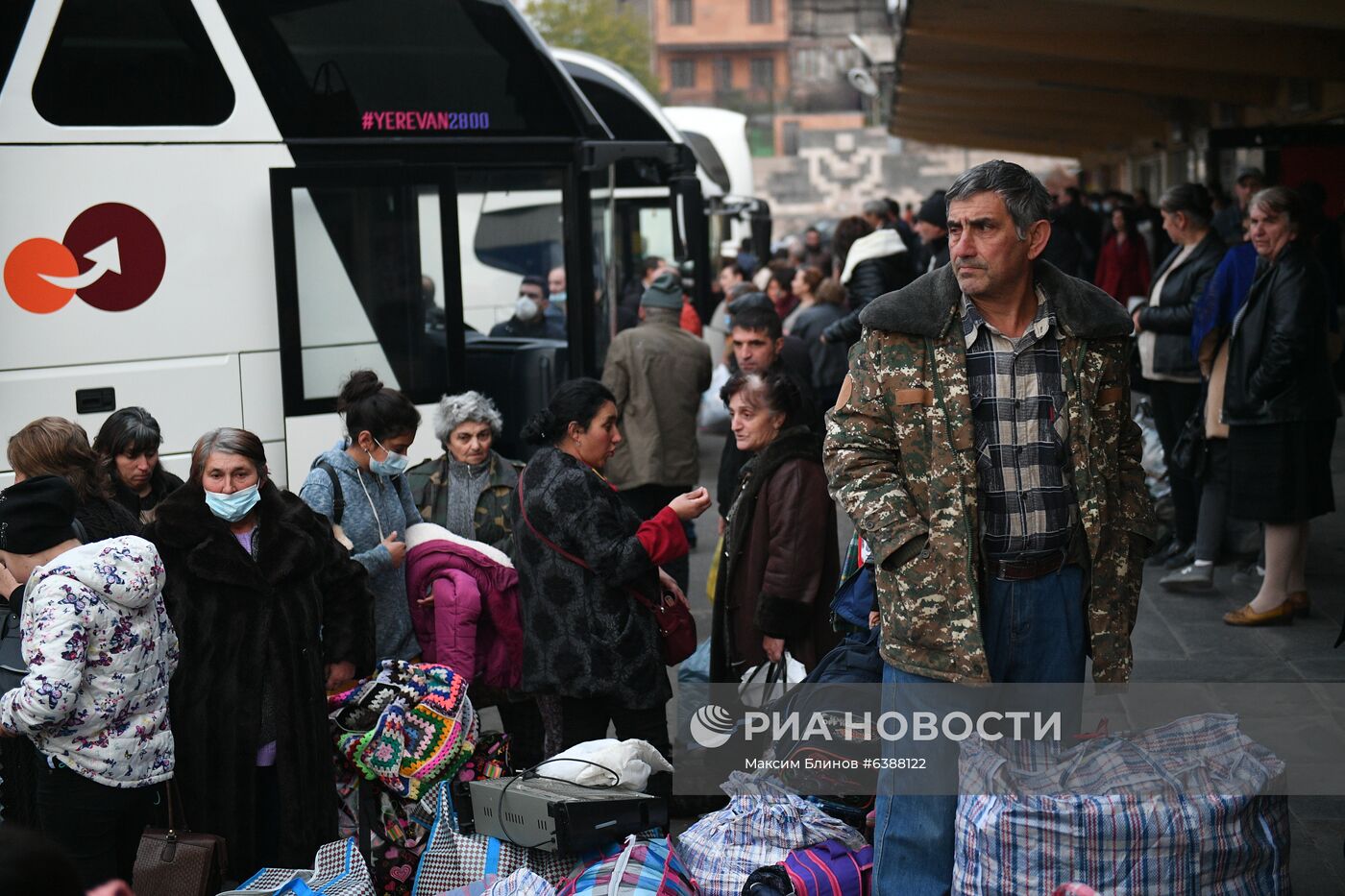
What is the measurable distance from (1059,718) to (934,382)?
3.14ft

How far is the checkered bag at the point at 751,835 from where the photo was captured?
4332mm

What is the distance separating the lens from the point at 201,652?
4.87 metres

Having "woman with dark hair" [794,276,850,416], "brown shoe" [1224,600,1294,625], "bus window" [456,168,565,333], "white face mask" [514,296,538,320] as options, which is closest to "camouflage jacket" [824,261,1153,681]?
"brown shoe" [1224,600,1294,625]

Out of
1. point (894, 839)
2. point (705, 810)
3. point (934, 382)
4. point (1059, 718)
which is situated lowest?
point (705, 810)

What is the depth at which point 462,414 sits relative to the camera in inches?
247

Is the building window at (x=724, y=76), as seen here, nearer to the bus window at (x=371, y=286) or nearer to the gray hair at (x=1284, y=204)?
the bus window at (x=371, y=286)

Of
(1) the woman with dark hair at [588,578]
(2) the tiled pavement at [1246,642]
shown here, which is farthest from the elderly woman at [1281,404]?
(1) the woman with dark hair at [588,578]

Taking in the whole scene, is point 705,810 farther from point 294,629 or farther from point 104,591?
point 104,591

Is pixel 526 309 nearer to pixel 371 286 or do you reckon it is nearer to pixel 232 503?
pixel 371 286

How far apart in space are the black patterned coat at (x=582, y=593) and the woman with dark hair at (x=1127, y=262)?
1098cm

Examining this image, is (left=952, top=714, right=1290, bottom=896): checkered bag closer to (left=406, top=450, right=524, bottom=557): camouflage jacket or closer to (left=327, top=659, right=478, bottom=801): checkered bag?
(left=327, top=659, right=478, bottom=801): checkered bag

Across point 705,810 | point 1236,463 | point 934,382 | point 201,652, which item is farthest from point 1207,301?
point 201,652

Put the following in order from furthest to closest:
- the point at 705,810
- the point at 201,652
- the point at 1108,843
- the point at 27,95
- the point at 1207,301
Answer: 1. the point at 1207,301
2. the point at 27,95
3. the point at 705,810
4. the point at 201,652
5. the point at 1108,843

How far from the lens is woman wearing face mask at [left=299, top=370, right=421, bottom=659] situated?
18.8 ft
